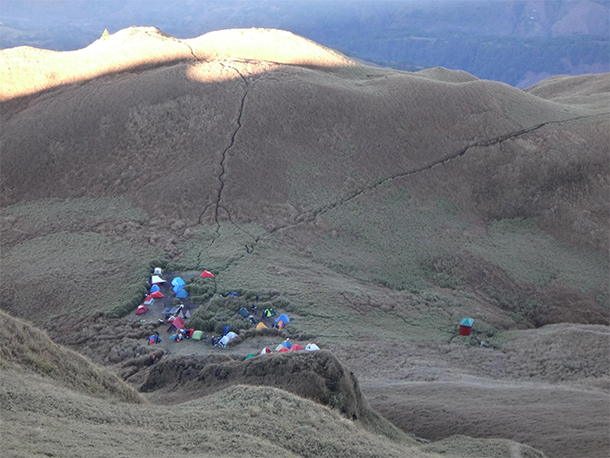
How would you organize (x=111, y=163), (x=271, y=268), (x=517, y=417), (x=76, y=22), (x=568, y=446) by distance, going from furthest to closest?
(x=76, y=22)
(x=111, y=163)
(x=271, y=268)
(x=517, y=417)
(x=568, y=446)

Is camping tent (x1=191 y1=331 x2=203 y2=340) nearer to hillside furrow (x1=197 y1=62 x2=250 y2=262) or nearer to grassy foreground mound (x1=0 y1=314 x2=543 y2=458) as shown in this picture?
hillside furrow (x1=197 y1=62 x2=250 y2=262)

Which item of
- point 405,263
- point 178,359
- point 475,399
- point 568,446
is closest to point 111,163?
point 405,263

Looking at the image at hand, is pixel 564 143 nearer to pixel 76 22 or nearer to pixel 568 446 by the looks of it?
pixel 568 446

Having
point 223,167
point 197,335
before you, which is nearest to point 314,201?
point 223,167

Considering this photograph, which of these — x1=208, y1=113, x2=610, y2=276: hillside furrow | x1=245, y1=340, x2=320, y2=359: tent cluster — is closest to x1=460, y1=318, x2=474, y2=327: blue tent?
x1=245, y1=340, x2=320, y2=359: tent cluster

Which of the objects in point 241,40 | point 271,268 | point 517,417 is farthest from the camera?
point 241,40

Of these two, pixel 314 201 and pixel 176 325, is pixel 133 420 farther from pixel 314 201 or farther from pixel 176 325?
pixel 314 201

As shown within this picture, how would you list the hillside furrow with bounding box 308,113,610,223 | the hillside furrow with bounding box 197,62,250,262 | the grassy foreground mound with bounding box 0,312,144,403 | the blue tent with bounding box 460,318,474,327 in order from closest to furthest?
the grassy foreground mound with bounding box 0,312,144,403
the blue tent with bounding box 460,318,474,327
the hillside furrow with bounding box 197,62,250,262
the hillside furrow with bounding box 308,113,610,223

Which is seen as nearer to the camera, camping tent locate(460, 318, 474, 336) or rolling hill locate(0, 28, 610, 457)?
rolling hill locate(0, 28, 610, 457)
